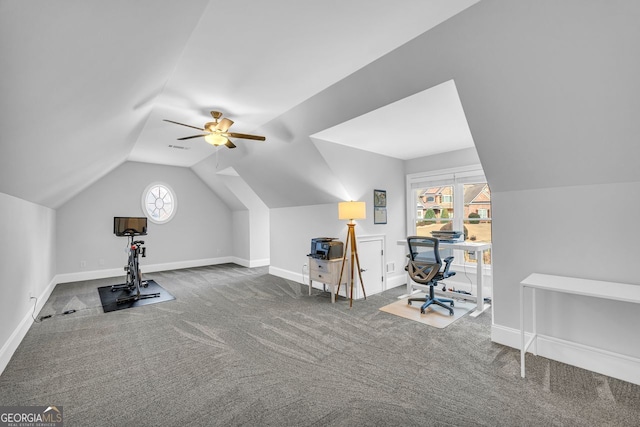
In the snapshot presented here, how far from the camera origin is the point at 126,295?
5.04 meters

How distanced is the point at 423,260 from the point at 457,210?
5.22 feet

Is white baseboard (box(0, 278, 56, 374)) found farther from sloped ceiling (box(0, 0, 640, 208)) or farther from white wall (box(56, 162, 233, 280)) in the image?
white wall (box(56, 162, 233, 280))

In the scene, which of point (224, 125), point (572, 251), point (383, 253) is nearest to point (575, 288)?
point (572, 251)

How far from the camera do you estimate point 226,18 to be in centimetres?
197

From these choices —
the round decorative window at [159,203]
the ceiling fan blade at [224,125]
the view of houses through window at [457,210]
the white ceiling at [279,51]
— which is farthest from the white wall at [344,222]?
the round decorative window at [159,203]

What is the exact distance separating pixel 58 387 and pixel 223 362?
128 cm

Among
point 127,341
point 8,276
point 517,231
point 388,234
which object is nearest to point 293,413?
point 127,341

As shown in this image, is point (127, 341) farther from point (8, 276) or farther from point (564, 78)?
point (564, 78)

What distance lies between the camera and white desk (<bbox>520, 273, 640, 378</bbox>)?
2.08m

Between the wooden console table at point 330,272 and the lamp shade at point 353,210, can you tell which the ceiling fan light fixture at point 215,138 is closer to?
the lamp shade at point 353,210

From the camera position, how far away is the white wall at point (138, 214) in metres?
6.35

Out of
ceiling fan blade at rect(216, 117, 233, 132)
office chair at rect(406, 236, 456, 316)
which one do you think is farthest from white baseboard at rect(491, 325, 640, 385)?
ceiling fan blade at rect(216, 117, 233, 132)

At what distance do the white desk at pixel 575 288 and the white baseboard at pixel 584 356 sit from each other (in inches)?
4.2

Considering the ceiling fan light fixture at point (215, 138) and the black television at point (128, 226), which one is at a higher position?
the ceiling fan light fixture at point (215, 138)
